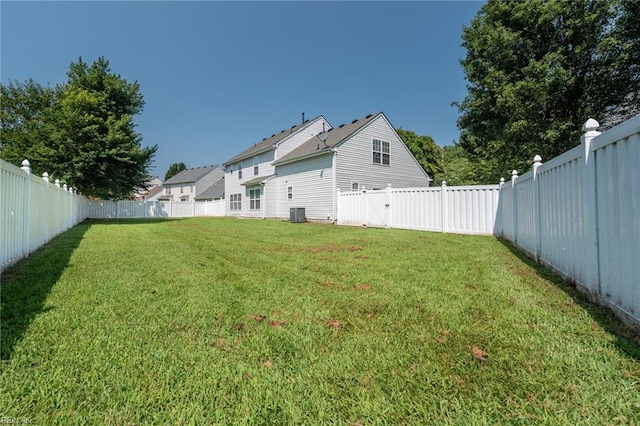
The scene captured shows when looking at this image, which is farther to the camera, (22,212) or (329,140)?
(329,140)

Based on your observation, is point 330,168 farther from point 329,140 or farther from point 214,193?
point 214,193

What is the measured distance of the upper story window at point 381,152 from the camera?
1703 cm

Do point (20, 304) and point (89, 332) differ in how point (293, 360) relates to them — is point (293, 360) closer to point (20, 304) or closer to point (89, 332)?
point (89, 332)

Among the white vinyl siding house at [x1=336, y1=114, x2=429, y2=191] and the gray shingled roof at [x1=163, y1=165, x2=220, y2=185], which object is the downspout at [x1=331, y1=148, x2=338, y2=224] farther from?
the gray shingled roof at [x1=163, y1=165, x2=220, y2=185]

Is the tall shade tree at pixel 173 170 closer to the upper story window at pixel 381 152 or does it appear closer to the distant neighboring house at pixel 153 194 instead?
the distant neighboring house at pixel 153 194

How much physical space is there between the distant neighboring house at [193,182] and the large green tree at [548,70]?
35.5 metres

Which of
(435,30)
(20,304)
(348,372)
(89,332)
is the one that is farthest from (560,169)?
(435,30)

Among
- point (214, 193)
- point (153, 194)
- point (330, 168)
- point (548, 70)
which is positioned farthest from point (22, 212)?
point (153, 194)

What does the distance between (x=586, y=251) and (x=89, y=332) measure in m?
4.51

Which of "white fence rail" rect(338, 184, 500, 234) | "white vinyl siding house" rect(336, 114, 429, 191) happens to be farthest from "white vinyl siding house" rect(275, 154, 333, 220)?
"white fence rail" rect(338, 184, 500, 234)

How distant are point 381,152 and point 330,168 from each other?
392 centimetres

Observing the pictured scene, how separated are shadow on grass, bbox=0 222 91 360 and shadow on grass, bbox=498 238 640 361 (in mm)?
4141

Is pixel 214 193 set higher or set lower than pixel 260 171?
lower

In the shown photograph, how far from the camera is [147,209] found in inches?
960
